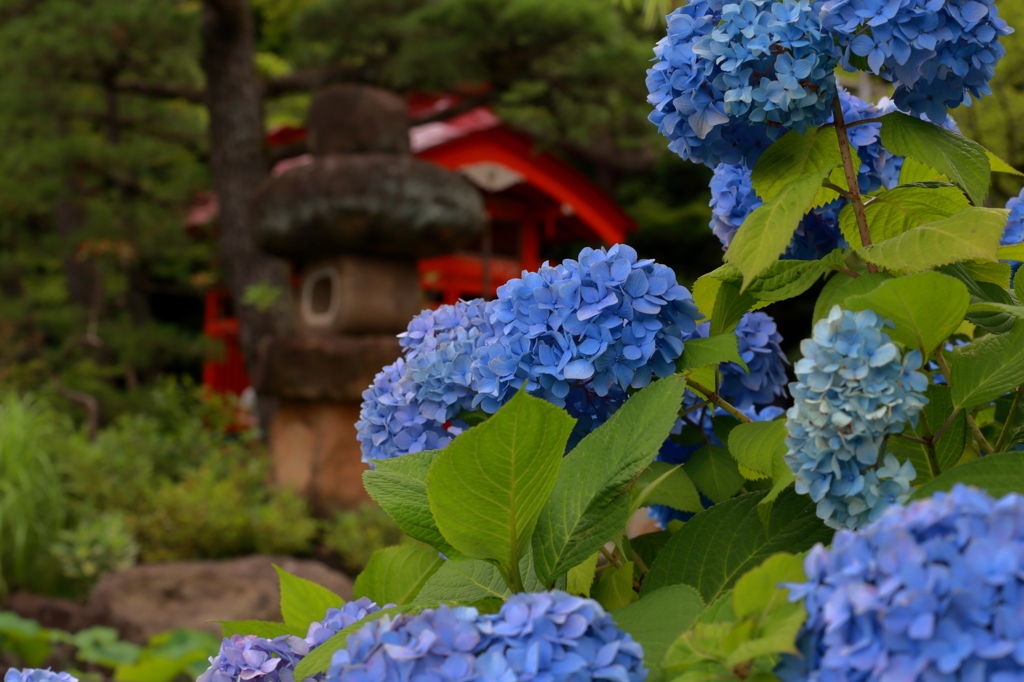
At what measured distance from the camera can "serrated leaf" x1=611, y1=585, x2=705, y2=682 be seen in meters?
0.55

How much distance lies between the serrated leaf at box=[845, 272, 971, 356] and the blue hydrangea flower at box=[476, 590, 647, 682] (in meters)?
0.26

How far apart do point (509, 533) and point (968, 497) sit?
0.30 metres

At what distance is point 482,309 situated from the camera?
0.90m

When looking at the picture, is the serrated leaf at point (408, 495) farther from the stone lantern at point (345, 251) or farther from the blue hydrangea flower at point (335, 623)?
the stone lantern at point (345, 251)

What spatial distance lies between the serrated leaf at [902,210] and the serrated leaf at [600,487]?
29cm

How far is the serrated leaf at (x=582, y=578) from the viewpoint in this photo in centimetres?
72

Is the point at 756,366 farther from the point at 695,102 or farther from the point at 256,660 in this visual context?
the point at 256,660

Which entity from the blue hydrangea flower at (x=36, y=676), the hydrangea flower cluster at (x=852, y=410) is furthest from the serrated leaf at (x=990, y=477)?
the blue hydrangea flower at (x=36, y=676)

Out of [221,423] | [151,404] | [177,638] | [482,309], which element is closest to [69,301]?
[151,404]

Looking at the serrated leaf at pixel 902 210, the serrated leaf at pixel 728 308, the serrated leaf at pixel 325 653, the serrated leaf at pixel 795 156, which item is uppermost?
the serrated leaf at pixel 795 156

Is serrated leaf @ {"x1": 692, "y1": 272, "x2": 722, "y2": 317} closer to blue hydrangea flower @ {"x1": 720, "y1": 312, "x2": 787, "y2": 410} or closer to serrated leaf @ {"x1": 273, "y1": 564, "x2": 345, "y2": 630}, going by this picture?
blue hydrangea flower @ {"x1": 720, "y1": 312, "x2": 787, "y2": 410}

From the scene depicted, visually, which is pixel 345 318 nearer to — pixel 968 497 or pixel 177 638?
pixel 177 638

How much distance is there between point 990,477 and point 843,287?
0.59 ft

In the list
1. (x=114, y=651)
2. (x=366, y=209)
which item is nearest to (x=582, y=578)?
(x=114, y=651)
